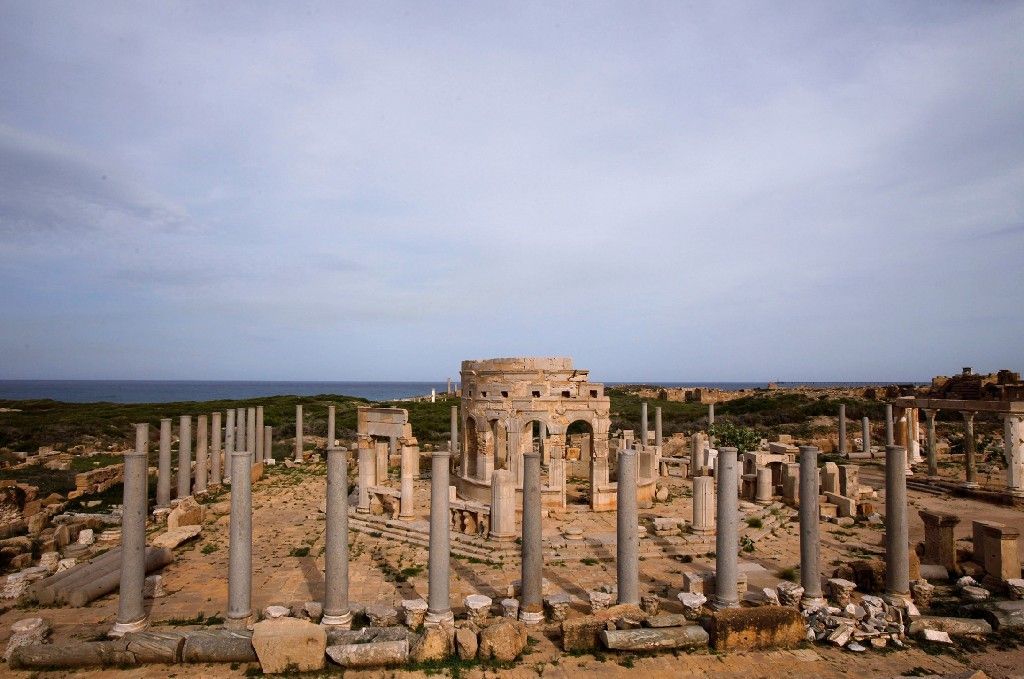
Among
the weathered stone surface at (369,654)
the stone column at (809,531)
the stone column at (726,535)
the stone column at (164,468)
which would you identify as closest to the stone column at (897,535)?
the stone column at (809,531)

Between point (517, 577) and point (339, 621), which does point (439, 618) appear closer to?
point (339, 621)

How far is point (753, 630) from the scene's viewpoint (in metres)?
10.3

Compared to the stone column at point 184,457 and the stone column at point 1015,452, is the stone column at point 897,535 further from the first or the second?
the stone column at point 184,457

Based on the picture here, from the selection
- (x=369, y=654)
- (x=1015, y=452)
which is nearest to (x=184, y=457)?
(x=369, y=654)

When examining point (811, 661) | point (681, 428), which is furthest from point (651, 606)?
point (681, 428)

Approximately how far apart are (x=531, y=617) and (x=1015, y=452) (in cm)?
2167

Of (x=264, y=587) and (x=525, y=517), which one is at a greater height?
(x=525, y=517)

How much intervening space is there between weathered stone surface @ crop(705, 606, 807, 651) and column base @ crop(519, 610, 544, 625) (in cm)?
306

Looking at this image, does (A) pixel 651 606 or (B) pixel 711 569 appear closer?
(A) pixel 651 606

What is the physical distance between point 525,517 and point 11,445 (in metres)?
42.7

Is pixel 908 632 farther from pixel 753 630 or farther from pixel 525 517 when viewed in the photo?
pixel 525 517

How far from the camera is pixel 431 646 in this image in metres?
9.80

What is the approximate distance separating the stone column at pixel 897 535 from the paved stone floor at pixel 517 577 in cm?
154

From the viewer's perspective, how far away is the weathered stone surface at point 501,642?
973cm
